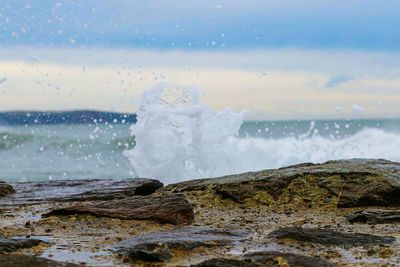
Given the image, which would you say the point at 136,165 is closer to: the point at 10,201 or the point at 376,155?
the point at 10,201

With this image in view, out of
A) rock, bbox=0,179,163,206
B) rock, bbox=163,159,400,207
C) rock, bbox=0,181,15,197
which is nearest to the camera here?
rock, bbox=163,159,400,207

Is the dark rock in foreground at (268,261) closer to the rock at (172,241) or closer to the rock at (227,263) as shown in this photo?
the rock at (227,263)

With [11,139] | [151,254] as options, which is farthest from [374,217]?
[11,139]

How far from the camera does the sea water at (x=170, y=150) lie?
583 inches

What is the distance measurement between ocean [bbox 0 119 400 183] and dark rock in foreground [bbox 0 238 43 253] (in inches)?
399

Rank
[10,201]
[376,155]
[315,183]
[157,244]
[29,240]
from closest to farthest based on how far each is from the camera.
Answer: [157,244]
[29,240]
[315,183]
[10,201]
[376,155]

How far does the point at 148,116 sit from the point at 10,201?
823 cm

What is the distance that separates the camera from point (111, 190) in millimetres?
7039

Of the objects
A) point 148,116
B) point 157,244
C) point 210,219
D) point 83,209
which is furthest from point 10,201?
point 148,116

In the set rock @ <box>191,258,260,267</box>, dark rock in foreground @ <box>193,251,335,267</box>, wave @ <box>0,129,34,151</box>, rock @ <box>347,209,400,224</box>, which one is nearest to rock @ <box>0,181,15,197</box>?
rock @ <box>347,209,400,224</box>

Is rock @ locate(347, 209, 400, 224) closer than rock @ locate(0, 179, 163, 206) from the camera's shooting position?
Yes

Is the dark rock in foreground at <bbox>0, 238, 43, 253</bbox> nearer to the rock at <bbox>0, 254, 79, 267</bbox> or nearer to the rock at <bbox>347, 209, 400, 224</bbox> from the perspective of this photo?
the rock at <bbox>0, 254, 79, 267</bbox>

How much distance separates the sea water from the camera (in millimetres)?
14805

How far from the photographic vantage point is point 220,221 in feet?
17.2
